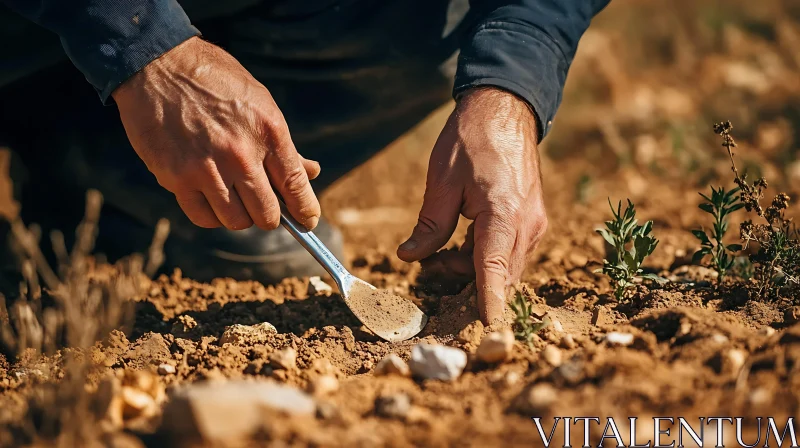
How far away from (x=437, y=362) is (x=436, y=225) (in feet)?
1.86

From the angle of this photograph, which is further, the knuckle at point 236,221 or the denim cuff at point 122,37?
the knuckle at point 236,221

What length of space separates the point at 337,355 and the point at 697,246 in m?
1.50

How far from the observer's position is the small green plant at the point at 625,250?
2174mm

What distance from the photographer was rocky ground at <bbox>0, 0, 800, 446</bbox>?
1465 mm

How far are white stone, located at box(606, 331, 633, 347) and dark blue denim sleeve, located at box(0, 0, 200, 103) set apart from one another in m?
1.30

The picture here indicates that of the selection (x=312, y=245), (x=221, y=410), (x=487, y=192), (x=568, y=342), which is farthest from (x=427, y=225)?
(x=221, y=410)

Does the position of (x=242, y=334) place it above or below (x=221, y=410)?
above

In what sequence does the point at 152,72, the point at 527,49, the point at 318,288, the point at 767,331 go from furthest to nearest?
1. the point at 318,288
2. the point at 527,49
3. the point at 152,72
4. the point at 767,331

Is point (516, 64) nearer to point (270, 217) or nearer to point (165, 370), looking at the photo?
point (270, 217)

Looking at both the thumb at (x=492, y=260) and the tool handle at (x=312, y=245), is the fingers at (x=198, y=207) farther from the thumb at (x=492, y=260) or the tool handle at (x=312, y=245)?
the thumb at (x=492, y=260)

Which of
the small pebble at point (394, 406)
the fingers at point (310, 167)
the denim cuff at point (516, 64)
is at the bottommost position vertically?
the small pebble at point (394, 406)

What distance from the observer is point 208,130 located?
2055 mm

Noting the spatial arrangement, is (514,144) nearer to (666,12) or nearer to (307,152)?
(307,152)

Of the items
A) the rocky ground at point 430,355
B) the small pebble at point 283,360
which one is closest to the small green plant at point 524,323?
the rocky ground at point 430,355
